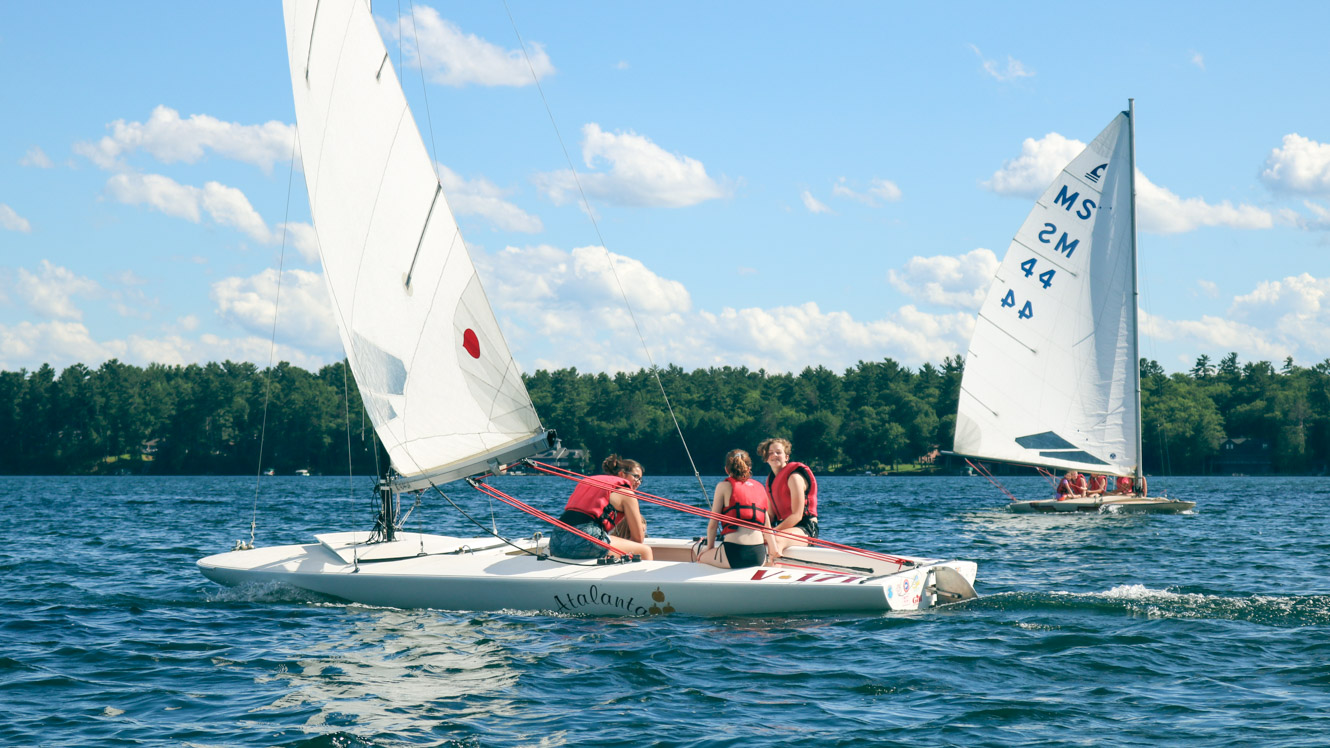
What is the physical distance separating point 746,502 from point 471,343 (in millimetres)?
3373

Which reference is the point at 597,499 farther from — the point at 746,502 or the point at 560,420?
the point at 560,420

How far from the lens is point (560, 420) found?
116188 mm

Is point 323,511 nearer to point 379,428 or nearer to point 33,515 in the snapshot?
point 33,515

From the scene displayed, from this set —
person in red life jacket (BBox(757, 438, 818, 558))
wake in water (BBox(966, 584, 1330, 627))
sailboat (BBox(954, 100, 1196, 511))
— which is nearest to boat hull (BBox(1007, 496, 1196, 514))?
sailboat (BBox(954, 100, 1196, 511))

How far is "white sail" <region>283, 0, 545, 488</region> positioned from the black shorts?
236cm

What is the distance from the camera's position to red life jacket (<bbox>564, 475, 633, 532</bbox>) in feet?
37.5

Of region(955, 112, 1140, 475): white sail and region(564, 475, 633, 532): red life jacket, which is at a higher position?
region(955, 112, 1140, 475): white sail

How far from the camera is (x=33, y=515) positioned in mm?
30656

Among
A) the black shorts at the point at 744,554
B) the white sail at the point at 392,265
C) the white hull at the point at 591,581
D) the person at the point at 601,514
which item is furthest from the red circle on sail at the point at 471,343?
the black shorts at the point at 744,554

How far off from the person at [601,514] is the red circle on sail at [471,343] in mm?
1783

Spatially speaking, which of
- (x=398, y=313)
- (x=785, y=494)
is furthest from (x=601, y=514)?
(x=398, y=313)

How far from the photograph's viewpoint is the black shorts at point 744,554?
433 inches

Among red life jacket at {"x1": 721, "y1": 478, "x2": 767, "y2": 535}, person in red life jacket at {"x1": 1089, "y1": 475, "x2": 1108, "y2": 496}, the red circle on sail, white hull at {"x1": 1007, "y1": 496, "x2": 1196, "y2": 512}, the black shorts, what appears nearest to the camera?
red life jacket at {"x1": 721, "y1": 478, "x2": 767, "y2": 535}

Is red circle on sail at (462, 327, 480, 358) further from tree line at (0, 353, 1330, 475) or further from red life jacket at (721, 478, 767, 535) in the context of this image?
tree line at (0, 353, 1330, 475)
